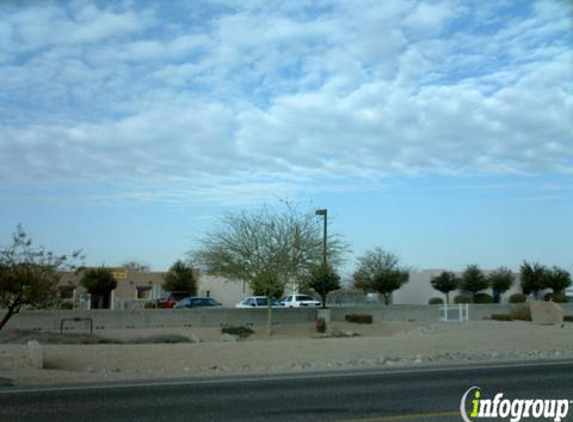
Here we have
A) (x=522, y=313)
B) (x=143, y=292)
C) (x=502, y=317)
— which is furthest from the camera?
(x=143, y=292)

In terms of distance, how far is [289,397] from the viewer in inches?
496

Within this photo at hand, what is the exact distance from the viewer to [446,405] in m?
11.6

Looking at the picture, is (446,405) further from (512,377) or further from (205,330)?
(205,330)

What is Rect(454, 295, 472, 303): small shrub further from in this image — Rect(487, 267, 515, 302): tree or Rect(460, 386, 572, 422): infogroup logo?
Rect(460, 386, 572, 422): infogroup logo

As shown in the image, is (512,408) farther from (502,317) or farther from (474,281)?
(474,281)

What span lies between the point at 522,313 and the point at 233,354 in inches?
974

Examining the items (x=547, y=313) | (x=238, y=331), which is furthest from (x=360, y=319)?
(x=547, y=313)

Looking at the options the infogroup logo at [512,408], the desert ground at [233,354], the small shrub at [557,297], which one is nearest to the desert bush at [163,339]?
the desert ground at [233,354]

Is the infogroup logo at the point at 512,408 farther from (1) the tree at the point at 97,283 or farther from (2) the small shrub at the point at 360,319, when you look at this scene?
(1) the tree at the point at 97,283

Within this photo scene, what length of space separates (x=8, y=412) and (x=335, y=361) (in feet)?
38.8

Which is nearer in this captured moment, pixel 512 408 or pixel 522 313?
pixel 512 408

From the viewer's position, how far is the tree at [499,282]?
61.8 metres

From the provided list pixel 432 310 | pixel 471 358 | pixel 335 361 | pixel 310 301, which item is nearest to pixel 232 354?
pixel 335 361

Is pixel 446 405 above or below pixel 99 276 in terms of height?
below
